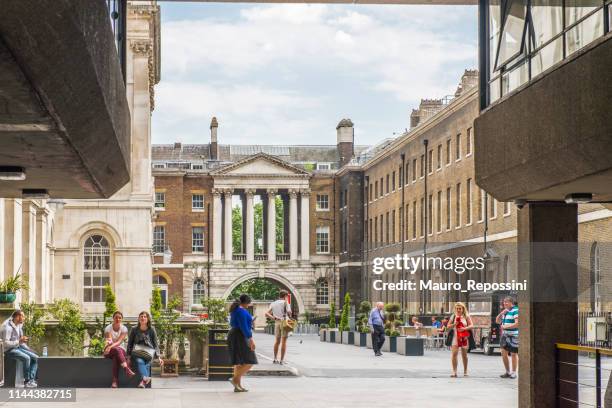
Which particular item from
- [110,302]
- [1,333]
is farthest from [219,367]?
[110,302]

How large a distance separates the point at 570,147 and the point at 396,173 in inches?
2874

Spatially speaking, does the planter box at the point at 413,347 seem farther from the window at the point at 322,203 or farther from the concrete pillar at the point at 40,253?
the window at the point at 322,203

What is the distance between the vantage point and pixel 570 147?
1118 cm

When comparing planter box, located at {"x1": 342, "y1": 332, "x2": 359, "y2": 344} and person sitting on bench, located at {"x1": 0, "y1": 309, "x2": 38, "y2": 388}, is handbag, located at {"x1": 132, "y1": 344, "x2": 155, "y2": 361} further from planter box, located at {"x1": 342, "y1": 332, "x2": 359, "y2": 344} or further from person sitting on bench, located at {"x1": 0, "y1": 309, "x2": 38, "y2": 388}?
planter box, located at {"x1": 342, "y1": 332, "x2": 359, "y2": 344}

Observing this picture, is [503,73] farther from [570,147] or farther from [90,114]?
[90,114]

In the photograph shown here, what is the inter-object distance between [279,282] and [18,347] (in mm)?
92397

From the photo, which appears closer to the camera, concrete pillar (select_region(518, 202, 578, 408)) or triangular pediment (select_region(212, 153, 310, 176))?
concrete pillar (select_region(518, 202, 578, 408))

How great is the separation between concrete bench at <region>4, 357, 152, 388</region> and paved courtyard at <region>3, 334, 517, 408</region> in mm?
709

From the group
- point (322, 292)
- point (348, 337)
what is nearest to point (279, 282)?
point (322, 292)

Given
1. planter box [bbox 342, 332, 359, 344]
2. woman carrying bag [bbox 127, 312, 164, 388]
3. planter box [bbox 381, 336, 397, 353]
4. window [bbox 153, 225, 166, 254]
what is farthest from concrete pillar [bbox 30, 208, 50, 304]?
window [bbox 153, 225, 166, 254]

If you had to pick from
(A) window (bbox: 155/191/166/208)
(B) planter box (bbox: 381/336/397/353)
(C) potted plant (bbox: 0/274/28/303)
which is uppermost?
(A) window (bbox: 155/191/166/208)

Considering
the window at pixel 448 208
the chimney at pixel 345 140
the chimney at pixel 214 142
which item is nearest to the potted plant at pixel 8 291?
the window at pixel 448 208

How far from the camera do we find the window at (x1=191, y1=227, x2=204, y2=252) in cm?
10869

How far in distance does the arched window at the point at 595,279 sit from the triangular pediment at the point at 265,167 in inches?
2580
